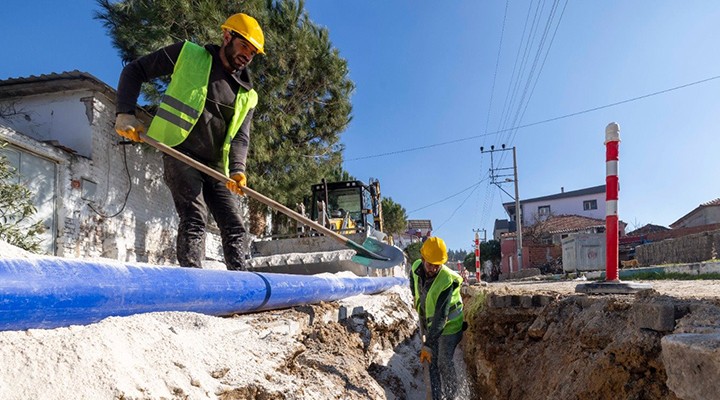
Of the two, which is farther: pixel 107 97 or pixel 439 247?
pixel 107 97

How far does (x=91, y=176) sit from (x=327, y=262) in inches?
201

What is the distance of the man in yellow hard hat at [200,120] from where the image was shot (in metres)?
3.00

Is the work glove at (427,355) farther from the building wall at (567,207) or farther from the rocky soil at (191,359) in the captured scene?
the building wall at (567,207)

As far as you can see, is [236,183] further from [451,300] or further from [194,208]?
[451,300]

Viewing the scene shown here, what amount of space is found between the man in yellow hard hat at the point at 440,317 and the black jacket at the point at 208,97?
184cm

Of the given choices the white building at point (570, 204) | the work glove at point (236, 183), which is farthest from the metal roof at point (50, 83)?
the white building at point (570, 204)

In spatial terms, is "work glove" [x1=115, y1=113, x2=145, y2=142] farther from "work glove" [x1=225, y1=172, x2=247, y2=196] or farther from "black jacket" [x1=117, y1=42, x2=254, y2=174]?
"work glove" [x1=225, y1=172, x2=247, y2=196]

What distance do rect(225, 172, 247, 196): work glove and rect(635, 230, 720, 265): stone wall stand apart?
1097 centimetres

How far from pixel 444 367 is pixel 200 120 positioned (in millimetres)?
2787

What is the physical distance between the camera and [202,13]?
919cm

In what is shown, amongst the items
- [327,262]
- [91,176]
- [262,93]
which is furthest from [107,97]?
[327,262]

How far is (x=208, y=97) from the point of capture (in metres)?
3.18

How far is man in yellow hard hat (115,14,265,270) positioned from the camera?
3.00 metres

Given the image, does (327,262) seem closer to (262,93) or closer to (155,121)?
(155,121)
